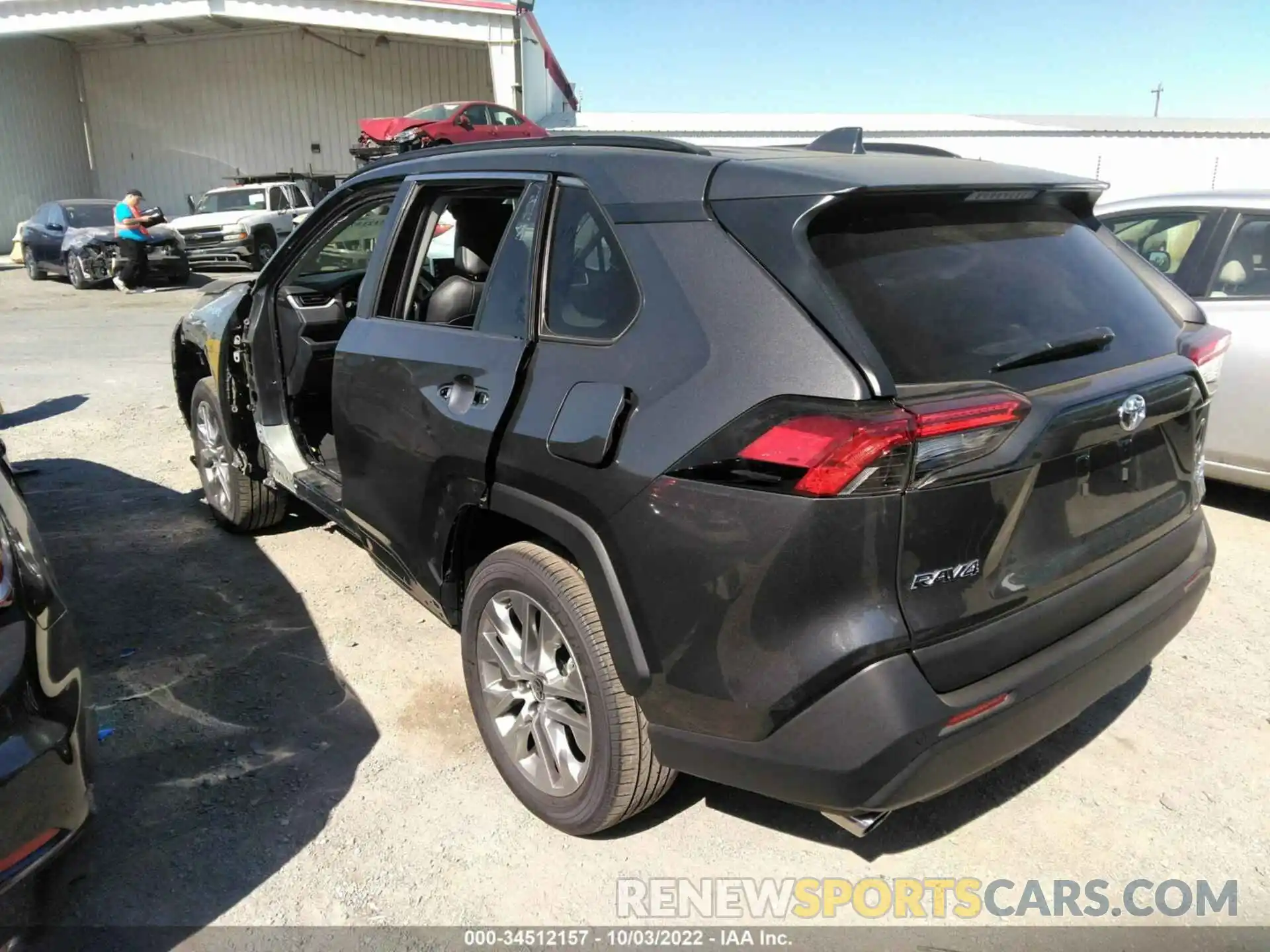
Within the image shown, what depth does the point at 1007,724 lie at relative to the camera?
2053mm

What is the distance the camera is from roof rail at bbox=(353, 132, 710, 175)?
2.49m

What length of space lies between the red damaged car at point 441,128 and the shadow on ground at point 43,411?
1056cm

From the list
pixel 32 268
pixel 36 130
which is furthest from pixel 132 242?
pixel 36 130

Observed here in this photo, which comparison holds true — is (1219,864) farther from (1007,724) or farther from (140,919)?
(140,919)

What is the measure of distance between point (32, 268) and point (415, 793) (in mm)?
19990

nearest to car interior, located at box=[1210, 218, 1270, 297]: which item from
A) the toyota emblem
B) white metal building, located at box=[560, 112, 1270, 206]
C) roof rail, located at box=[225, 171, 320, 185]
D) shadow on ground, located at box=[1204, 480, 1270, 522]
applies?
shadow on ground, located at box=[1204, 480, 1270, 522]

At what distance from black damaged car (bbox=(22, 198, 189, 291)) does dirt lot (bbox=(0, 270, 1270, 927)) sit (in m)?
14.6

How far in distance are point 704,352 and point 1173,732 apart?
2299mm

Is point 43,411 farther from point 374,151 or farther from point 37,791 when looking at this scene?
point 374,151

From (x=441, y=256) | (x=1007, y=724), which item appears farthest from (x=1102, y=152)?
(x=1007, y=724)

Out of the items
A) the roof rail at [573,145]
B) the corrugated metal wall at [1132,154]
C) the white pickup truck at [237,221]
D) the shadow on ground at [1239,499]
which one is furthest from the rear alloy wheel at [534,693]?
the corrugated metal wall at [1132,154]

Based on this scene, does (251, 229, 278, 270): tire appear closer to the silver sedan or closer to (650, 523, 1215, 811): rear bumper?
the silver sedan

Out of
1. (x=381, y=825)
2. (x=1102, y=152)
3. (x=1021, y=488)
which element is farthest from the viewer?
(x=1102, y=152)

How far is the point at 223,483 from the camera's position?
187 inches
